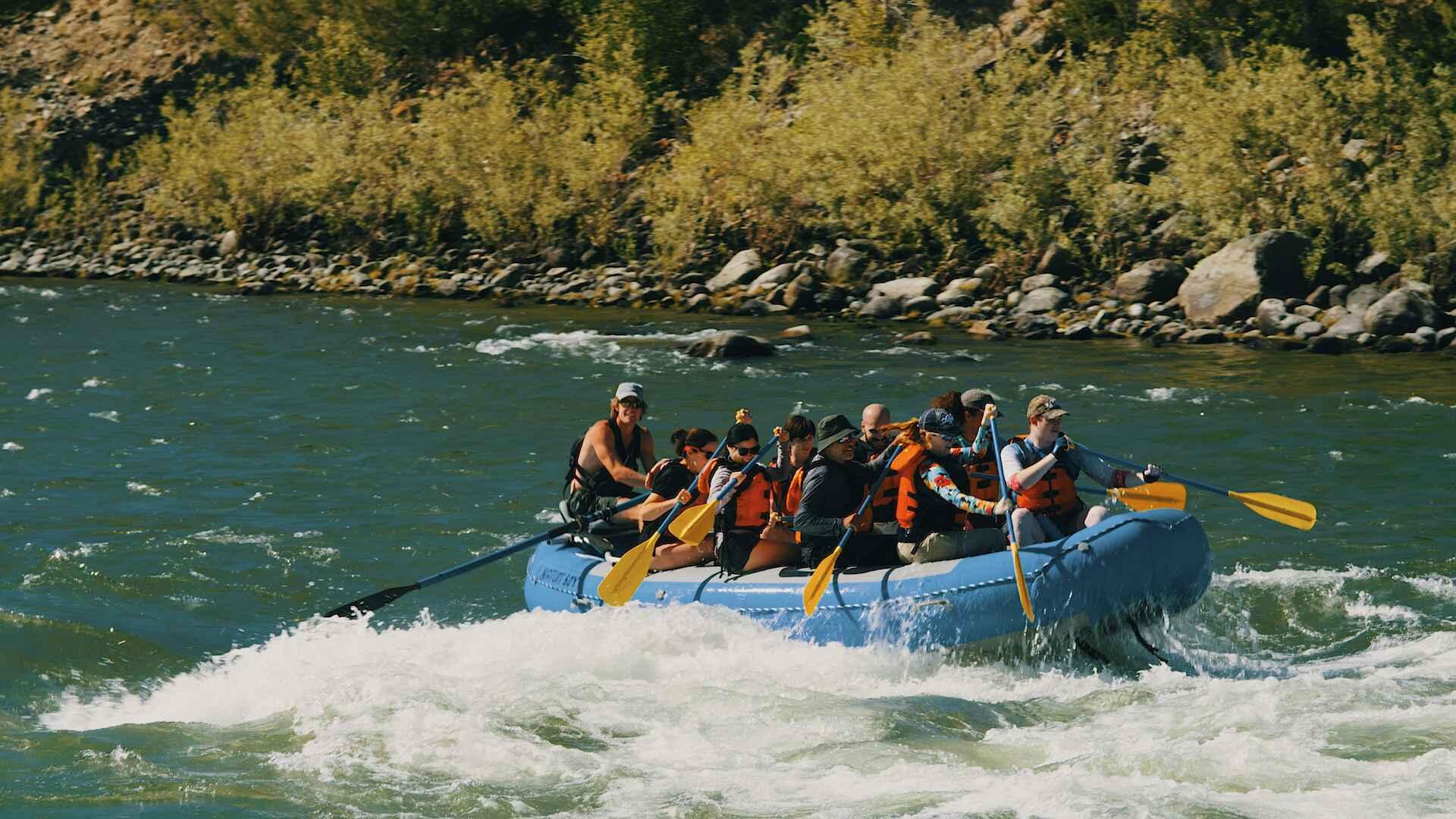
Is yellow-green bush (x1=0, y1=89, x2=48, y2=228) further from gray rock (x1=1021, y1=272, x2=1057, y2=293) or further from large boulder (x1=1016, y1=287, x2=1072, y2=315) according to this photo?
large boulder (x1=1016, y1=287, x2=1072, y2=315)

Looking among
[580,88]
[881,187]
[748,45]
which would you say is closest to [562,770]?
[881,187]

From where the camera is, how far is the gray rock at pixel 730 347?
70.9ft

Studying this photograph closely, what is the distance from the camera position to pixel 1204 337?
21703 mm

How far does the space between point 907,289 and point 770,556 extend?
53.8ft

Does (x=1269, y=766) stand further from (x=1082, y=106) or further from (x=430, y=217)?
(x=430, y=217)

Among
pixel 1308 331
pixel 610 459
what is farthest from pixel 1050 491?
pixel 1308 331

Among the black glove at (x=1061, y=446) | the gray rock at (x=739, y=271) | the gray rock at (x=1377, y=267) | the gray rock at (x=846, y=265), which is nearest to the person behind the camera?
the black glove at (x=1061, y=446)

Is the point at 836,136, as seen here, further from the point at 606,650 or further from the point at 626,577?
the point at 606,650

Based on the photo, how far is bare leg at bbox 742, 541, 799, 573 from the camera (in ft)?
31.4

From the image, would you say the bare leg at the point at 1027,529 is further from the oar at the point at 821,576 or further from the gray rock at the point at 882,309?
the gray rock at the point at 882,309

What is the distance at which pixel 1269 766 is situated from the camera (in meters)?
7.36

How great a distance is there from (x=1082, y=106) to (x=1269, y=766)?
23.0 metres

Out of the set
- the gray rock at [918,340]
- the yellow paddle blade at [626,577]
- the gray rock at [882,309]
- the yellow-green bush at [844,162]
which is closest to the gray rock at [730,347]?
the gray rock at [918,340]

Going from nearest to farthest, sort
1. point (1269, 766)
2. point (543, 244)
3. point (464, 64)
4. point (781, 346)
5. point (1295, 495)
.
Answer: point (1269, 766)
point (1295, 495)
point (781, 346)
point (543, 244)
point (464, 64)
